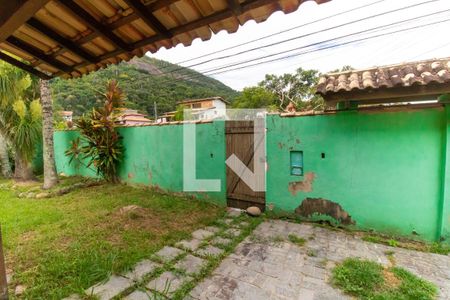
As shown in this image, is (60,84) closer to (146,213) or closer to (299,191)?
(146,213)

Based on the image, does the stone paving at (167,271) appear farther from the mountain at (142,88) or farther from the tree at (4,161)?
the mountain at (142,88)

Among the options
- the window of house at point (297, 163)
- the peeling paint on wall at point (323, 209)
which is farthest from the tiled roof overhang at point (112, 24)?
the peeling paint on wall at point (323, 209)

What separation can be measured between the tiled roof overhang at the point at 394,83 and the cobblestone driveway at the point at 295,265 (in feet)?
7.02

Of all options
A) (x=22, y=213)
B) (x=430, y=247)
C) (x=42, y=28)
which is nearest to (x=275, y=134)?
(x=430, y=247)

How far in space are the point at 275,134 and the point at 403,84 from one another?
2070mm

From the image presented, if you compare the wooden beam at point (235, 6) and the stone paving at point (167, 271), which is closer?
the wooden beam at point (235, 6)

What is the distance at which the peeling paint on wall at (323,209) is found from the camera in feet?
12.7

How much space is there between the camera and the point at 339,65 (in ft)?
54.0

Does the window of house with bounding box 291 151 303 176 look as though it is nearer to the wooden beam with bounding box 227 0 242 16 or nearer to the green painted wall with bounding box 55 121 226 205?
the green painted wall with bounding box 55 121 226 205

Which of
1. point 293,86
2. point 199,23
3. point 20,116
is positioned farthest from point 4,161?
point 293,86

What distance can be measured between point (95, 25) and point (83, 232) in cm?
320

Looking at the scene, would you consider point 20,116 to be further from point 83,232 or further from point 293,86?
point 293,86

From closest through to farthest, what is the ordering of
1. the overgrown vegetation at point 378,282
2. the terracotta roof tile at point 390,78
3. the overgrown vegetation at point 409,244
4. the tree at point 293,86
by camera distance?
the overgrown vegetation at point 378,282 → the terracotta roof tile at point 390,78 → the overgrown vegetation at point 409,244 → the tree at point 293,86

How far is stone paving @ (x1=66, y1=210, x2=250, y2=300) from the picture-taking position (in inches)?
89.9
